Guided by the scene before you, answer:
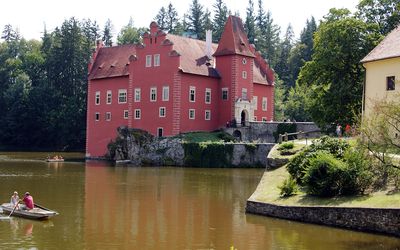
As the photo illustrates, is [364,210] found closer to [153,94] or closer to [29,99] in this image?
[153,94]

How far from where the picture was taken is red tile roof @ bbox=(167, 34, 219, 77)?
68.3 m

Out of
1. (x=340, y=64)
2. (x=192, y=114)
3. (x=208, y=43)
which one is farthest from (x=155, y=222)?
(x=208, y=43)

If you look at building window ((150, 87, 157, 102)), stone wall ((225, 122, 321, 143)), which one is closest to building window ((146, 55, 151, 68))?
building window ((150, 87, 157, 102))

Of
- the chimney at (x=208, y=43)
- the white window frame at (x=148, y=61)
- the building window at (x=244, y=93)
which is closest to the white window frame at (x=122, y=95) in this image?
the white window frame at (x=148, y=61)

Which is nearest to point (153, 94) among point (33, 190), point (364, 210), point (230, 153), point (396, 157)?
point (230, 153)

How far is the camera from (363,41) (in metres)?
48.0

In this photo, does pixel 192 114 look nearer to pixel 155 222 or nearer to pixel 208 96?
pixel 208 96

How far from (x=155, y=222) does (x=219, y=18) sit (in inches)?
3497

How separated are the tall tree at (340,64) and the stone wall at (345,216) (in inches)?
883

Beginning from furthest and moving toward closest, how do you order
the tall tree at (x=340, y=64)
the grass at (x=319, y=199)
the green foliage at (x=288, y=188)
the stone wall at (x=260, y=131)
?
1. the stone wall at (x=260, y=131)
2. the tall tree at (x=340, y=64)
3. the green foliage at (x=288, y=188)
4. the grass at (x=319, y=199)

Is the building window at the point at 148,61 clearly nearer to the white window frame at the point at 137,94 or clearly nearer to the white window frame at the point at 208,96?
the white window frame at the point at 137,94

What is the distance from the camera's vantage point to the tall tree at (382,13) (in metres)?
49.1

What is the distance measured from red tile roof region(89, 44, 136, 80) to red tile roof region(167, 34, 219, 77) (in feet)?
24.4

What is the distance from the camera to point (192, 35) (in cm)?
8450
